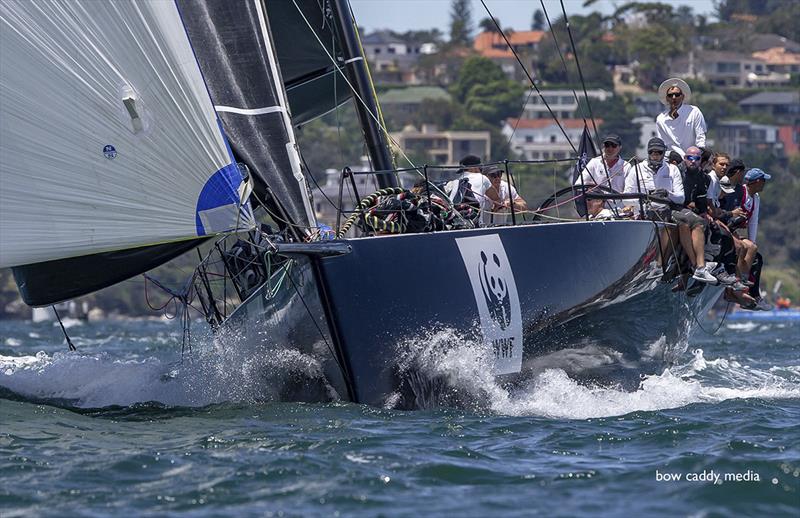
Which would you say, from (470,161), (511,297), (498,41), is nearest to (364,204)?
(511,297)

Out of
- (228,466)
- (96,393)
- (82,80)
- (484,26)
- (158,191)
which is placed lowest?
(484,26)

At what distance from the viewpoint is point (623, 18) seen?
342ft

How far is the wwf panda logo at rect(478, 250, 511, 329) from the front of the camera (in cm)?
827

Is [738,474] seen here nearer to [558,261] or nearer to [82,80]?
[558,261]

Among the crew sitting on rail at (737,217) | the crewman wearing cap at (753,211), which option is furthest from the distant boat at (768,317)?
the crew sitting on rail at (737,217)

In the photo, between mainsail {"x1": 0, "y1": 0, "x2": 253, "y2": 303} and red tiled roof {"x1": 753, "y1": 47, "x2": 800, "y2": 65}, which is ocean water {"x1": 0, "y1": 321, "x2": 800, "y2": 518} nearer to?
mainsail {"x1": 0, "y1": 0, "x2": 253, "y2": 303}

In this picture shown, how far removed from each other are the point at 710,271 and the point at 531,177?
52098 mm

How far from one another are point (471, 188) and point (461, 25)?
105 metres

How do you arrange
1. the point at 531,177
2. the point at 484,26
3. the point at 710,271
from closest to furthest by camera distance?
the point at 710,271 → the point at 531,177 → the point at 484,26

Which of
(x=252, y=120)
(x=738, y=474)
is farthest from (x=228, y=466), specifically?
(x=252, y=120)

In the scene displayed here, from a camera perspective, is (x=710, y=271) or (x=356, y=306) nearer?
(x=356, y=306)

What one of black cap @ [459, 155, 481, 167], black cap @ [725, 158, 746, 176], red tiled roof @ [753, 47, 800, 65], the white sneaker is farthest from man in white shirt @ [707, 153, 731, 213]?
red tiled roof @ [753, 47, 800, 65]

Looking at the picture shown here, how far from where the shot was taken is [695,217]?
9.84m

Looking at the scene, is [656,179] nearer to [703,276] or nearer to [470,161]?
[703,276]
